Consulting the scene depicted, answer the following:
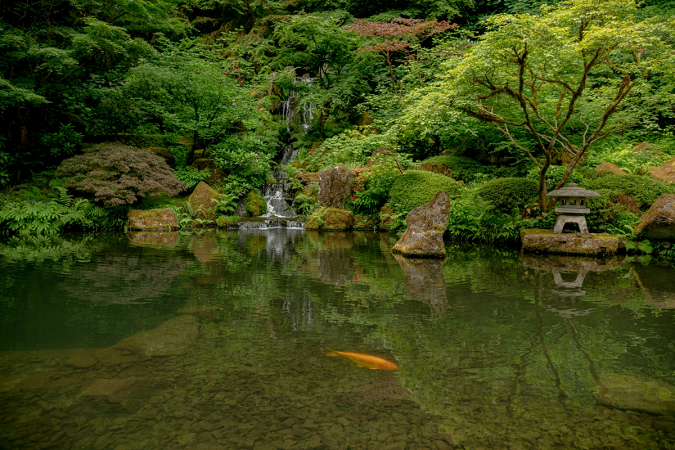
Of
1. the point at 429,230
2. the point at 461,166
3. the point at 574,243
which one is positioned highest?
the point at 461,166

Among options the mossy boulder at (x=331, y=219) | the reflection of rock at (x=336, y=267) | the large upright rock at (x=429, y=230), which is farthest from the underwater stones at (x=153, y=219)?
the large upright rock at (x=429, y=230)

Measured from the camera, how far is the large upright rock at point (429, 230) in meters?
7.84

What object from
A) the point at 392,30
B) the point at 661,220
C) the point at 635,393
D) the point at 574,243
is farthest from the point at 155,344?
the point at 392,30

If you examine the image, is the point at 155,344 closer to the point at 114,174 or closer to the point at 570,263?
the point at 570,263

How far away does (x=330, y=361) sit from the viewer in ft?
9.30

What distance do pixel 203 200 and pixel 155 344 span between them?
11921 mm

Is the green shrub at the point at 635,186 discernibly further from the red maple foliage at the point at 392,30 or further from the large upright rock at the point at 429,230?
the red maple foliage at the point at 392,30

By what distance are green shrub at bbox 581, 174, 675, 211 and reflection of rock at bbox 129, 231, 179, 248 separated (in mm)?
10830

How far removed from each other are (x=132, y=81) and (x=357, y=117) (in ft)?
35.4

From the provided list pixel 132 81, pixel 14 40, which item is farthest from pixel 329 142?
pixel 14 40

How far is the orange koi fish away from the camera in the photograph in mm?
2768

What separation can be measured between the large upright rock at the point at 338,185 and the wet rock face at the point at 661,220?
342 inches

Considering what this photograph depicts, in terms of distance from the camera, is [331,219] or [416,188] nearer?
[416,188]

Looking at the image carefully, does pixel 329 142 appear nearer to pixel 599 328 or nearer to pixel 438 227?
pixel 438 227
